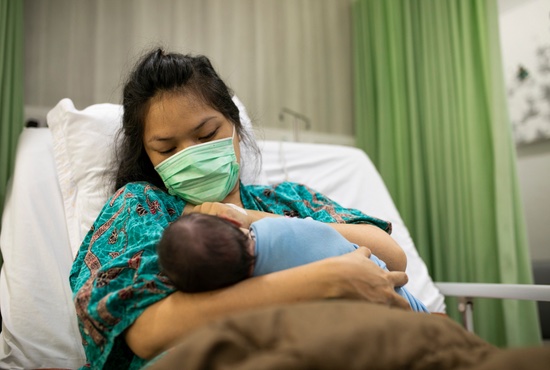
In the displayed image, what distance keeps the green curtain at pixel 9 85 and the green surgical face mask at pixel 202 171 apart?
1.07m

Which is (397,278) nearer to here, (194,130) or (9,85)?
(194,130)

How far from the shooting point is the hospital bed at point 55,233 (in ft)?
4.17

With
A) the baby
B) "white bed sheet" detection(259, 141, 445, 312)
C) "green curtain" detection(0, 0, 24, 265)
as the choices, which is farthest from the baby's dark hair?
"green curtain" detection(0, 0, 24, 265)

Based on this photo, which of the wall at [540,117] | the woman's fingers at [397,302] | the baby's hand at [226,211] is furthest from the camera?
the wall at [540,117]

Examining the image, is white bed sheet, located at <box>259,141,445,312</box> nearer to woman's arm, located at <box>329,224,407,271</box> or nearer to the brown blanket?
woman's arm, located at <box>329,224,407,271</box>

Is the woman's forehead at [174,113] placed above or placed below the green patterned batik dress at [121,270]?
above

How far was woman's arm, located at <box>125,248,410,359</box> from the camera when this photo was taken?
0.80m

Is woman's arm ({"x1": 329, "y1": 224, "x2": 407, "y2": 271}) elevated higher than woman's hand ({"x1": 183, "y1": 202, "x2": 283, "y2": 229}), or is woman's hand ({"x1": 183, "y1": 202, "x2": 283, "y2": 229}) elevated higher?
woman's hand ({"x1": 183, "y1": 202, "x2": 283, "y2": 229})

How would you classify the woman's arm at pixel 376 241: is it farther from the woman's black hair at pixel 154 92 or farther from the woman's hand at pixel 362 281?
the woman's black hair at pixel 154 92

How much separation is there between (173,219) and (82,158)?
1.80 feet

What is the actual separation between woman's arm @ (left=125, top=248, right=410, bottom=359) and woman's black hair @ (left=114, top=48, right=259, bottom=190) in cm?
58

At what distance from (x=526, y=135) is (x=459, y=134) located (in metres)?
0.36

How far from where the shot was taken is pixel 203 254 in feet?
2.54

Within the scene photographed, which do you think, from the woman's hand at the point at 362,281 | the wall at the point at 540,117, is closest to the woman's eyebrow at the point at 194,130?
the woman's hand at the point at 362,281
